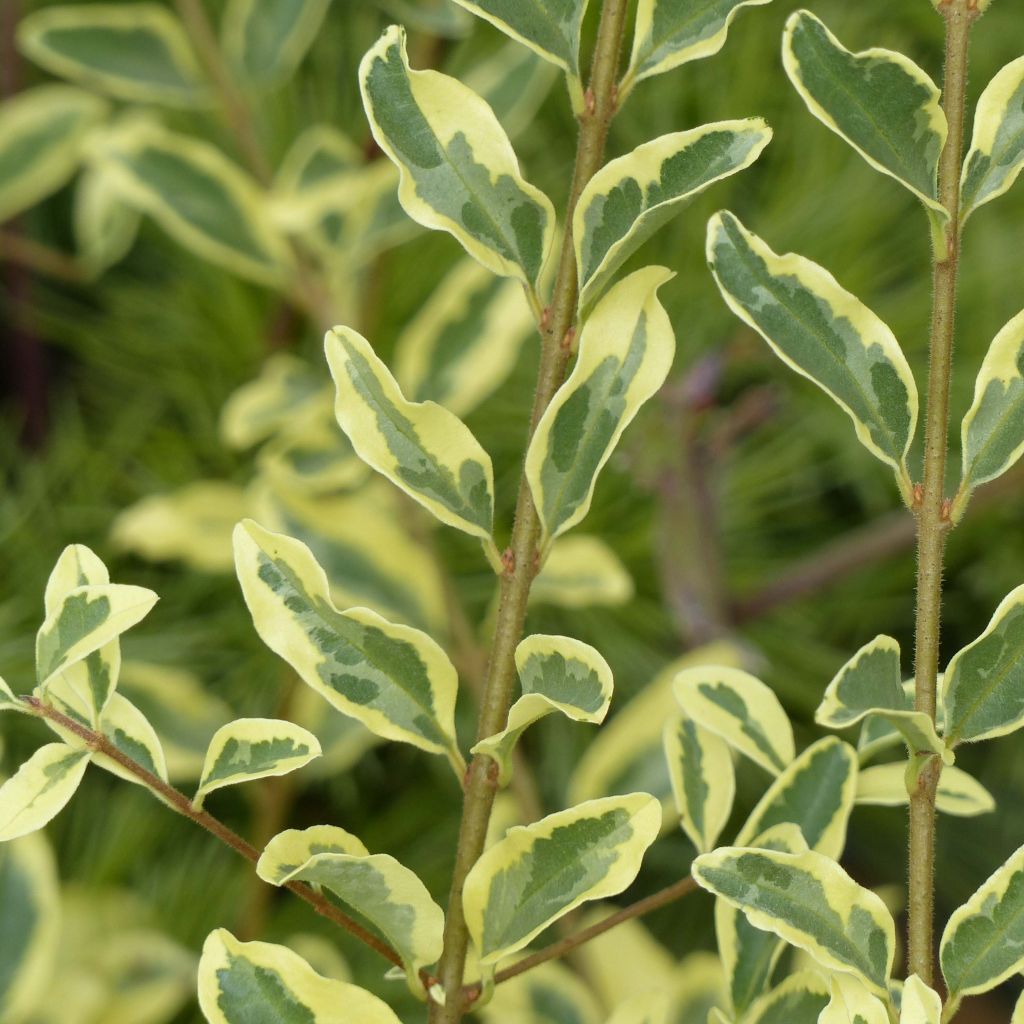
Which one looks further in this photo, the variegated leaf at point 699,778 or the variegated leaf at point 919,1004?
the variegated leaf at point 699,778

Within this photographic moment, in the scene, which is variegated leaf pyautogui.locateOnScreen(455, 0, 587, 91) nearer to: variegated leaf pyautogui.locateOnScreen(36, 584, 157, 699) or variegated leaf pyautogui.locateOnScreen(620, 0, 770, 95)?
variegated leaf pyautogui.locateOnScreen(620, 0, 770, 95)

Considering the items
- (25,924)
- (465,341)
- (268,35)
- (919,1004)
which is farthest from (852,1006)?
(268,35)

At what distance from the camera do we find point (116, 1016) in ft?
1.76

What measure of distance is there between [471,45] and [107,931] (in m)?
0.56

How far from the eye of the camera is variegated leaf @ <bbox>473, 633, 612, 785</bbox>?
25 cm

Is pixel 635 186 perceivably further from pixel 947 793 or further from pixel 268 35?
pixel 268 35

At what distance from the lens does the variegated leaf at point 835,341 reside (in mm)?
264

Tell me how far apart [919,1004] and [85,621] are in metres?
0.17

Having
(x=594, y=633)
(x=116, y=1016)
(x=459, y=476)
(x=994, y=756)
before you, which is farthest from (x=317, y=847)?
(x=994, y=756)

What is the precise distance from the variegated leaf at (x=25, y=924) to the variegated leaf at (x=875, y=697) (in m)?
0.30

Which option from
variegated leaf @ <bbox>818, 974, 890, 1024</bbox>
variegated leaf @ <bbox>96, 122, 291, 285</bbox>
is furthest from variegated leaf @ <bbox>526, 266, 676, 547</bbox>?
variegated leaf @ <bbox>96, 122, 291, 285</bbox>

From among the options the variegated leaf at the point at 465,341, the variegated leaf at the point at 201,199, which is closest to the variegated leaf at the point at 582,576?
the variegated leaf at the point at 465,341

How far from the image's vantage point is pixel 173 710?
596 millimetres

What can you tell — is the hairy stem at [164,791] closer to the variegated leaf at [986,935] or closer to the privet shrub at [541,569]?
the privet shrub at [541,569]
